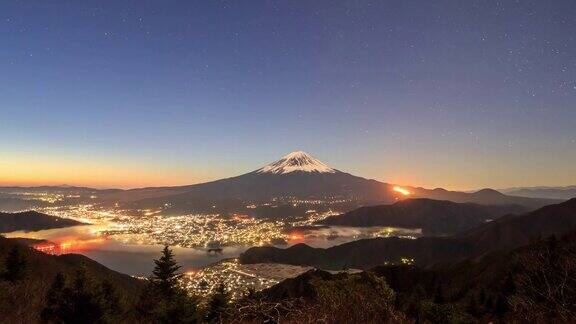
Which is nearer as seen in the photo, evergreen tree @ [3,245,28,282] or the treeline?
the treeline

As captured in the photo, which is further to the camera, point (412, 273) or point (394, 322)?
point (412, 273)

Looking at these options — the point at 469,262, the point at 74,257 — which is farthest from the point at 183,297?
the point at 469,262

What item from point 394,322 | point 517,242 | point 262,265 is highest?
point 394,322

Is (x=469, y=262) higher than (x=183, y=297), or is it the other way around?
(x=183, y=297)

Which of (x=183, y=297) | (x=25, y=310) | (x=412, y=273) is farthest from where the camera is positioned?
(x=412, y=273)

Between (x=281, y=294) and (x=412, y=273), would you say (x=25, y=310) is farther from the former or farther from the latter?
(x=412, y=273)

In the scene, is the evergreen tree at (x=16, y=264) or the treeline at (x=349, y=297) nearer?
the treeline at (x=349, y=297)

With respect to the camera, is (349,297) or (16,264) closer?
(349,297)

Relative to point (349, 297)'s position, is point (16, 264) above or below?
below
